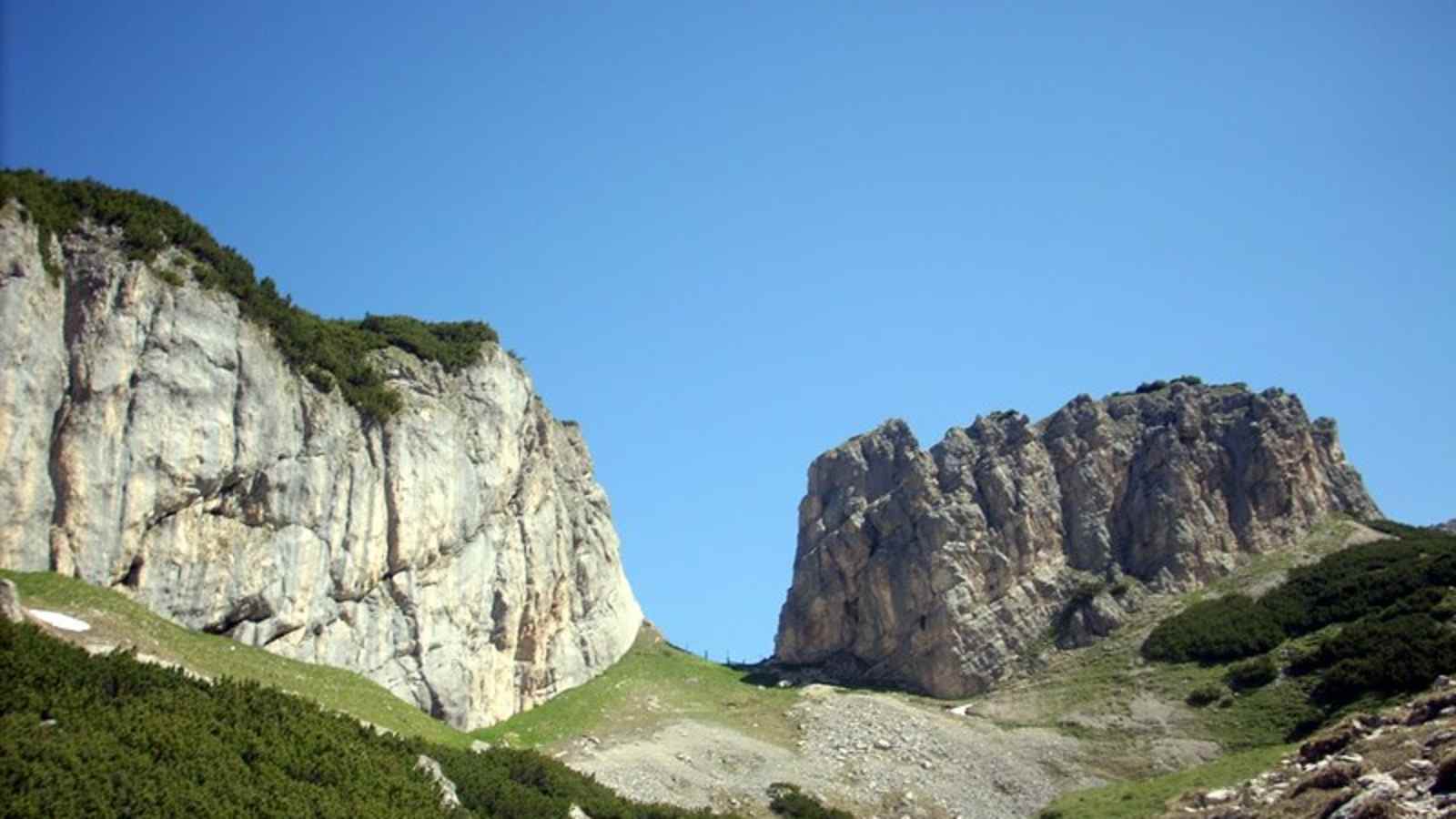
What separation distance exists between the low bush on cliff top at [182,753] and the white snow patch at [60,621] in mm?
4559

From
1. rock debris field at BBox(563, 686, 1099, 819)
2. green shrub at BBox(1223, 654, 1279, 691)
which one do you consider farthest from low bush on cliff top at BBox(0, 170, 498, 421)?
green shrub at BBox(1223, 654, 1279, 691)

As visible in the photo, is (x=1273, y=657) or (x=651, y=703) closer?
(x=1273, y=657)

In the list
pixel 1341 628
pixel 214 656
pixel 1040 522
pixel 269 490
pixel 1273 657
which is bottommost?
pixel 214 656

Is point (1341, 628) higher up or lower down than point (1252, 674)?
higher up

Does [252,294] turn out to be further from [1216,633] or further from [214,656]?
[1216,633]

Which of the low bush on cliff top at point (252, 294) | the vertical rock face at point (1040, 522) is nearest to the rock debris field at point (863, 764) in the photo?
the vertical rock face at point (1040, 522)

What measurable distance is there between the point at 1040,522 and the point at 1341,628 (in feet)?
77.3

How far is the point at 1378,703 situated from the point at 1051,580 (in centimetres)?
3099

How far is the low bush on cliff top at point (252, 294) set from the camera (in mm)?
49062

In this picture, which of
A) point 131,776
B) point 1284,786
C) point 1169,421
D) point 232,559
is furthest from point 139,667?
point 1169,421

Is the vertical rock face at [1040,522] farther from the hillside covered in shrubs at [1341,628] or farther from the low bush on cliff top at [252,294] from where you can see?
the low bush on cliff top at [252,294]

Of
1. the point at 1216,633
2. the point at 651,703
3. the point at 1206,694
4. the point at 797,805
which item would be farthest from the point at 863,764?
the point at 1216,633

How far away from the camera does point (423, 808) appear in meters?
36.2

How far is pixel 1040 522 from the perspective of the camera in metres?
87.3
